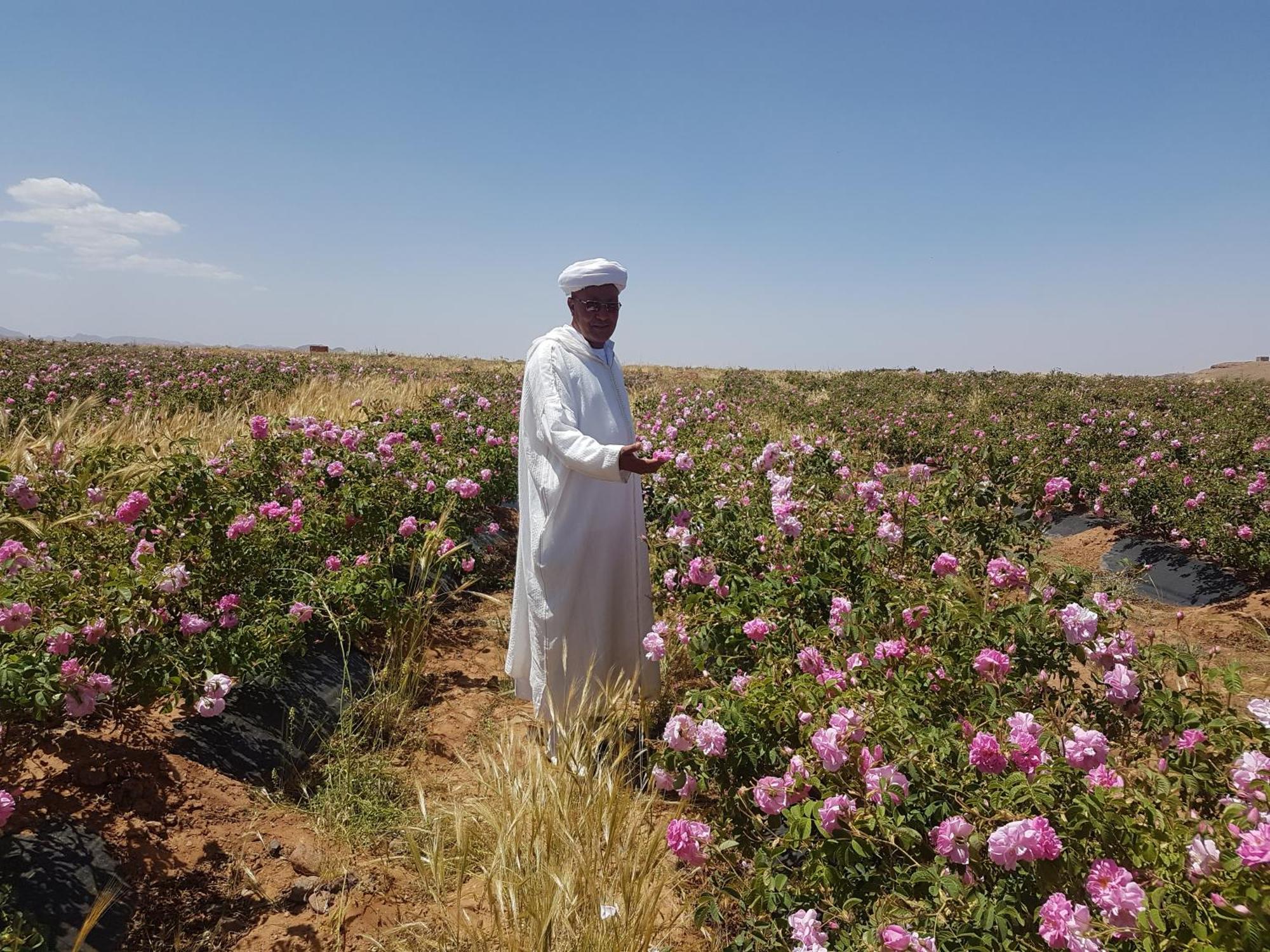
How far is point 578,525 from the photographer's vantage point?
310 cm

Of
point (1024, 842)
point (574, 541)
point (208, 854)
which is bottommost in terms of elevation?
point (208, 854)

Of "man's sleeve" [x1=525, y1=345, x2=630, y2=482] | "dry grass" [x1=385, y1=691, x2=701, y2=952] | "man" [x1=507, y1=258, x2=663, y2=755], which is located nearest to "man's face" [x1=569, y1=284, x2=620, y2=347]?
"man" [x1=507, y1=258, x2=663, y2=755]

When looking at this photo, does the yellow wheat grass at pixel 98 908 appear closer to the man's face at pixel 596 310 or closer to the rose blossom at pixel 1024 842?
the rose blossom at pixel 1024 842

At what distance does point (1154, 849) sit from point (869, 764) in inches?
24.0

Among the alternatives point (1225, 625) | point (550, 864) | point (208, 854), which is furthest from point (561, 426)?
point (1225, 625)

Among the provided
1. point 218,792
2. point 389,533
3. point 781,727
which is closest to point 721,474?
point 389,533

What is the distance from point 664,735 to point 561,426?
53.5 inches

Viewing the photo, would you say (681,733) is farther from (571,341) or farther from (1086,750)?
(571,341)

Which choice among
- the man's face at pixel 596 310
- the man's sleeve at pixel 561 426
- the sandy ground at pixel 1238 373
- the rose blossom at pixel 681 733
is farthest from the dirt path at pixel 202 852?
the sandy ground at pixel 1238 373

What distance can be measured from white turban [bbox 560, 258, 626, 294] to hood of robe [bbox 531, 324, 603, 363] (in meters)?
0.21

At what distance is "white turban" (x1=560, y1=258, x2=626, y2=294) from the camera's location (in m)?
3.06

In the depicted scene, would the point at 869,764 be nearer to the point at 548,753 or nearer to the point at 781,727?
the point at 781,727

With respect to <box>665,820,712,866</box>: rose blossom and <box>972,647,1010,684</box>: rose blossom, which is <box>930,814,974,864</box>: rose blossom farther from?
<box>665,820,712,866</box>: rose blossom

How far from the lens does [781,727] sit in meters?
2.32
